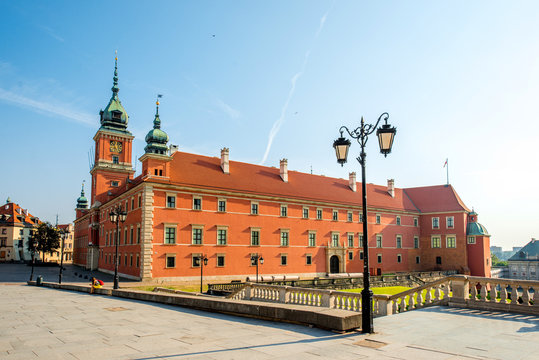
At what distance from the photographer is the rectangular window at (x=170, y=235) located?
121ft

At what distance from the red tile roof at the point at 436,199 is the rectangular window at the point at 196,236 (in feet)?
129

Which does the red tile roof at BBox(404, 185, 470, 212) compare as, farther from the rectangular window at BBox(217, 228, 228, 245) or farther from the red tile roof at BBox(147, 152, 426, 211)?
the rectangular window at BBox(217, 228, 228, 245)

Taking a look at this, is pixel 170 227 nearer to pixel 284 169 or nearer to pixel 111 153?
pixel 284 169

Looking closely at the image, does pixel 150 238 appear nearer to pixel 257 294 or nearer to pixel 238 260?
pixel 238 260

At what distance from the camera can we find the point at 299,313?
1068cm

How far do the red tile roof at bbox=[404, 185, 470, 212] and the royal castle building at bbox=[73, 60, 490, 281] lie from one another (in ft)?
0.50

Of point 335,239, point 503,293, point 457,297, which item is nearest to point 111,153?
point 335,239

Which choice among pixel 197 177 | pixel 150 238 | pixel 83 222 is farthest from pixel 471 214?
pixel 83 222

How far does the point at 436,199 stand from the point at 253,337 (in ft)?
197

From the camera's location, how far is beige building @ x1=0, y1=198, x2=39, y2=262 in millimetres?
89688

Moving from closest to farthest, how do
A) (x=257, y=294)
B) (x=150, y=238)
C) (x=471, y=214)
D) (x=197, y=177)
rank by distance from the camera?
(x=257, y=294) < (x=150, y=238) < (x=197, y=177) < (x=471, y=214)

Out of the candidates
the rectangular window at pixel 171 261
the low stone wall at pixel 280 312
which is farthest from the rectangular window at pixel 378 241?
the low stone wall at pixel 280 312

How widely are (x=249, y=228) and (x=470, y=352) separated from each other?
115ft

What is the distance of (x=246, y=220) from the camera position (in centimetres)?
4209
